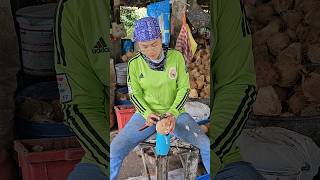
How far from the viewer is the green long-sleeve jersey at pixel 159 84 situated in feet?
3.55

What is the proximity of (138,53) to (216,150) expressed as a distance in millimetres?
377

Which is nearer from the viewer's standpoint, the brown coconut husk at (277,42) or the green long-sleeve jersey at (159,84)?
the green long-sleeve jersey at (159,84)

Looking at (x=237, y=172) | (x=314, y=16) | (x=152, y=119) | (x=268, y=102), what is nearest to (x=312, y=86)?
(x=268, y=102)

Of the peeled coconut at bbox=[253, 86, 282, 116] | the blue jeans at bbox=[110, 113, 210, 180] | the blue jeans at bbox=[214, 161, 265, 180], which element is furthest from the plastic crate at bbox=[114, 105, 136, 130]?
the peeled coconut at bbox=[253, 86, 282, 116]

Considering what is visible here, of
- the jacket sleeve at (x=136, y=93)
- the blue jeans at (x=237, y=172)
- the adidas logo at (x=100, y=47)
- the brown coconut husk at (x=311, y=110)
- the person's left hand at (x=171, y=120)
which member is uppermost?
the adidas logo at (x=100, y=47)

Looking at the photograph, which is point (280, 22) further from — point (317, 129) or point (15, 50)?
point (15, 50)

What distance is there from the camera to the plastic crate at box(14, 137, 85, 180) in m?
2.04

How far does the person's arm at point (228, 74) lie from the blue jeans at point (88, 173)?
0.30 m

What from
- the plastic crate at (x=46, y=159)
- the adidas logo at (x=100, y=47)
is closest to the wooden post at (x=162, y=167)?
the adidas logo at (x=100, y=47)

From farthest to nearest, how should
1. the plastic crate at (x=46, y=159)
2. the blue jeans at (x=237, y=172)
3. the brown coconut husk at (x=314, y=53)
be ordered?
the brown coconut husk at (x=314, y=53)
the plastic crate at (x=46, y=159)
the blue jeans at (x=237, y=172)

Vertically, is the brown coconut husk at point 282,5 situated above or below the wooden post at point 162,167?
above

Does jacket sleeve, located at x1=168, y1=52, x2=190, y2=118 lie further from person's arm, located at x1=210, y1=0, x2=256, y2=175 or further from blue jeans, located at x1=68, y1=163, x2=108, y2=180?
blue jeans, located at x1=68, y1=163, x2=108, y2=180

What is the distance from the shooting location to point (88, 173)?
4.35 feet

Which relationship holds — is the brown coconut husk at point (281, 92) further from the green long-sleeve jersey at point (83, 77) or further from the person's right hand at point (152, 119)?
the person's right hand at point (152, 119)
